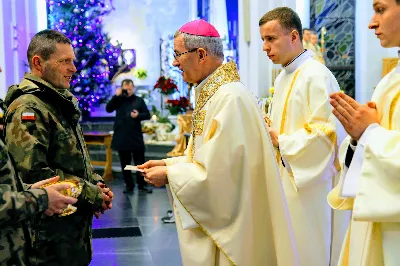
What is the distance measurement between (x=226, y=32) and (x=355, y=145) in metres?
9.93

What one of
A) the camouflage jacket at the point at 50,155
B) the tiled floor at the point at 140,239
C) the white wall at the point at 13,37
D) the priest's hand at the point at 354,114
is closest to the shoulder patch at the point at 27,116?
the camouflage jacket at the point at 50,155

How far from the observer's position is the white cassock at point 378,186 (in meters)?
1.91

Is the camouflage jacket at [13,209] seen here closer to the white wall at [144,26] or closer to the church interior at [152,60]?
the church interior at [152,60]

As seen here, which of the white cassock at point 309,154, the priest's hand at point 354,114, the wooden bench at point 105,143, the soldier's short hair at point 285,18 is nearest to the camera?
the priest's hand at point 354,114

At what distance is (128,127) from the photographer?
8.91 metres

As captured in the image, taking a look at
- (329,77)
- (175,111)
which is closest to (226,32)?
(175,111)

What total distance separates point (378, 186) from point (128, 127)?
7.21m

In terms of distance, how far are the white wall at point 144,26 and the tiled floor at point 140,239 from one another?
7.77 metres

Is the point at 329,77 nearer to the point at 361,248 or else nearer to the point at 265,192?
the point at 265,192

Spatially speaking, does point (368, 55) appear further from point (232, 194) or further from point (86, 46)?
point (232, 194)

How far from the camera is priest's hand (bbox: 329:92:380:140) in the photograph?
203 cm

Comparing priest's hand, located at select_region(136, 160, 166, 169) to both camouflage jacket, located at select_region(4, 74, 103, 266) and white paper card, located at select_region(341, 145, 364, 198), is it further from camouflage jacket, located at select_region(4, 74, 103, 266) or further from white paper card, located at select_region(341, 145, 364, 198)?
white paper card, located at select_region(341, 145, 364, 198)

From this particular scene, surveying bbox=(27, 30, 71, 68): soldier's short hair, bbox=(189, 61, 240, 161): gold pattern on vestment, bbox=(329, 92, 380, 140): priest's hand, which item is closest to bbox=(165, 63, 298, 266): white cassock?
bbox=(189, 61, 240, 161): gold pattern on vestment

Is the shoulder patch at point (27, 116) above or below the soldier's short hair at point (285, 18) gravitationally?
below
